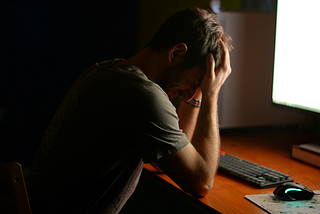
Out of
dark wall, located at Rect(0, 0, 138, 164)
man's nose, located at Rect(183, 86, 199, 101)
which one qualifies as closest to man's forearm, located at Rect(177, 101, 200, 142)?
man's nose, located at Rect(183, 86, 199, 101)

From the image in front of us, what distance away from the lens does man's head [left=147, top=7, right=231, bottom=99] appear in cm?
95

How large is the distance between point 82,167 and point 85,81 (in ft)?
0.79

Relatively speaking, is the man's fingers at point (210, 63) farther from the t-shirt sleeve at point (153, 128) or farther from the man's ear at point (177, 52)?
the t-shirt sleeve at point (153, 128)

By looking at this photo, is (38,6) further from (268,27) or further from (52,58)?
(268,27)

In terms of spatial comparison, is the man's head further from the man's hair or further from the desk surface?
the desk surface

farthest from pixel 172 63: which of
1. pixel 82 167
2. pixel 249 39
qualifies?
pixel 249 39

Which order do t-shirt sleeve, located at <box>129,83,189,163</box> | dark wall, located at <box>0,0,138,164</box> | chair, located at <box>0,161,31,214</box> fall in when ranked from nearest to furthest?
1. chair, located at <box>0,161,31,214</box>
2. t-shirt sleeve, located at <box>129,83,189,163</box>
3. dark wall, located at <box>0,0,138,164</box>

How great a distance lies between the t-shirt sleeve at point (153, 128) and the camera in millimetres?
753

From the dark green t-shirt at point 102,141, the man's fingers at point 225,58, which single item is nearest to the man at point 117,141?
the dark green t-shirt at point 102,141

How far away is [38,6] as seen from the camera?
5.99ft

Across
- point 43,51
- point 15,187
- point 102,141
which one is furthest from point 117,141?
point 43,51

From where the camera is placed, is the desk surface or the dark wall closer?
the desk surface

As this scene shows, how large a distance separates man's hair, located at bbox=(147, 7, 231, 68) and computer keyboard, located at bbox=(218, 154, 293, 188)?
0.34m

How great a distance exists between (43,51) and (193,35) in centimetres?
123
